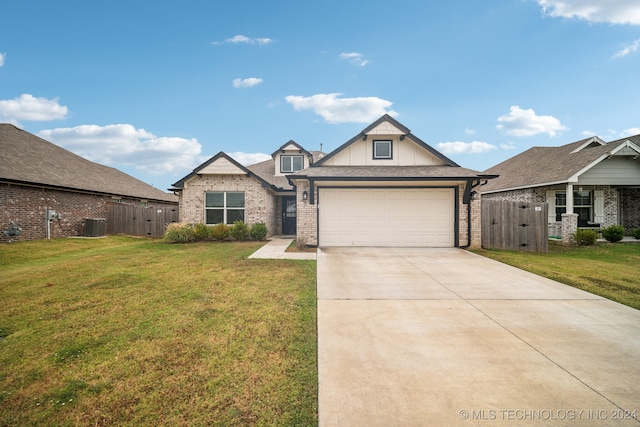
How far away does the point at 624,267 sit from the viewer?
336 inches

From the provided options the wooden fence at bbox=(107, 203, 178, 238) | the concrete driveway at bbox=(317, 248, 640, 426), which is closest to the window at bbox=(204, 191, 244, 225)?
the wooden fence at bbox=(107, 203, 178, 238)

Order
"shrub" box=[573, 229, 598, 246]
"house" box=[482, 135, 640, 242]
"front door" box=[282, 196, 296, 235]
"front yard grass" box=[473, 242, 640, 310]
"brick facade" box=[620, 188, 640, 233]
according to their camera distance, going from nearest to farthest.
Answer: "front yard grass" box=[473, 242, 640, 310] → "shrub" box=[573, 229, 598, 246] → "house" box=[482, 135, 640, 242] → "brick facade" box=[620, 188, 640, 233] → "front door" box=[282, 196, 296, 235]

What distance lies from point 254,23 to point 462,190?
12741 millimetres

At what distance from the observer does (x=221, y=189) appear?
51.5ft

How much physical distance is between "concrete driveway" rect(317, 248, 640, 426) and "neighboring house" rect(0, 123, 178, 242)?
16250 millimetres

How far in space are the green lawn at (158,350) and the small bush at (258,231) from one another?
25.1 feet

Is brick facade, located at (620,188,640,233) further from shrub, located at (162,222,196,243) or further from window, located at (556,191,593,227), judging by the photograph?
shrub, located at (162,222,196,243)

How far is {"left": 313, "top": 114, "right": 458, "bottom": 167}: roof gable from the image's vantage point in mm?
13219

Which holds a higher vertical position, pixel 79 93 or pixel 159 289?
pixel 79 93

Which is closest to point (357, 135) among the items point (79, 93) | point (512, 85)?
point (512, 85)

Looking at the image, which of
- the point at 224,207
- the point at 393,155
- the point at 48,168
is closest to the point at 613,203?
the point at 393,155

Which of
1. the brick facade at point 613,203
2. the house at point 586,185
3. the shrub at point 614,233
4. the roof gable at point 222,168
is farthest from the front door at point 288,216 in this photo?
the shrub at point 614,233

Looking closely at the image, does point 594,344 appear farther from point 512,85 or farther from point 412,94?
point 412,94

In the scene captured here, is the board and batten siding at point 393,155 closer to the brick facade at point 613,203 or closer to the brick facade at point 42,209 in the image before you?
the brick facade at point 613,203
